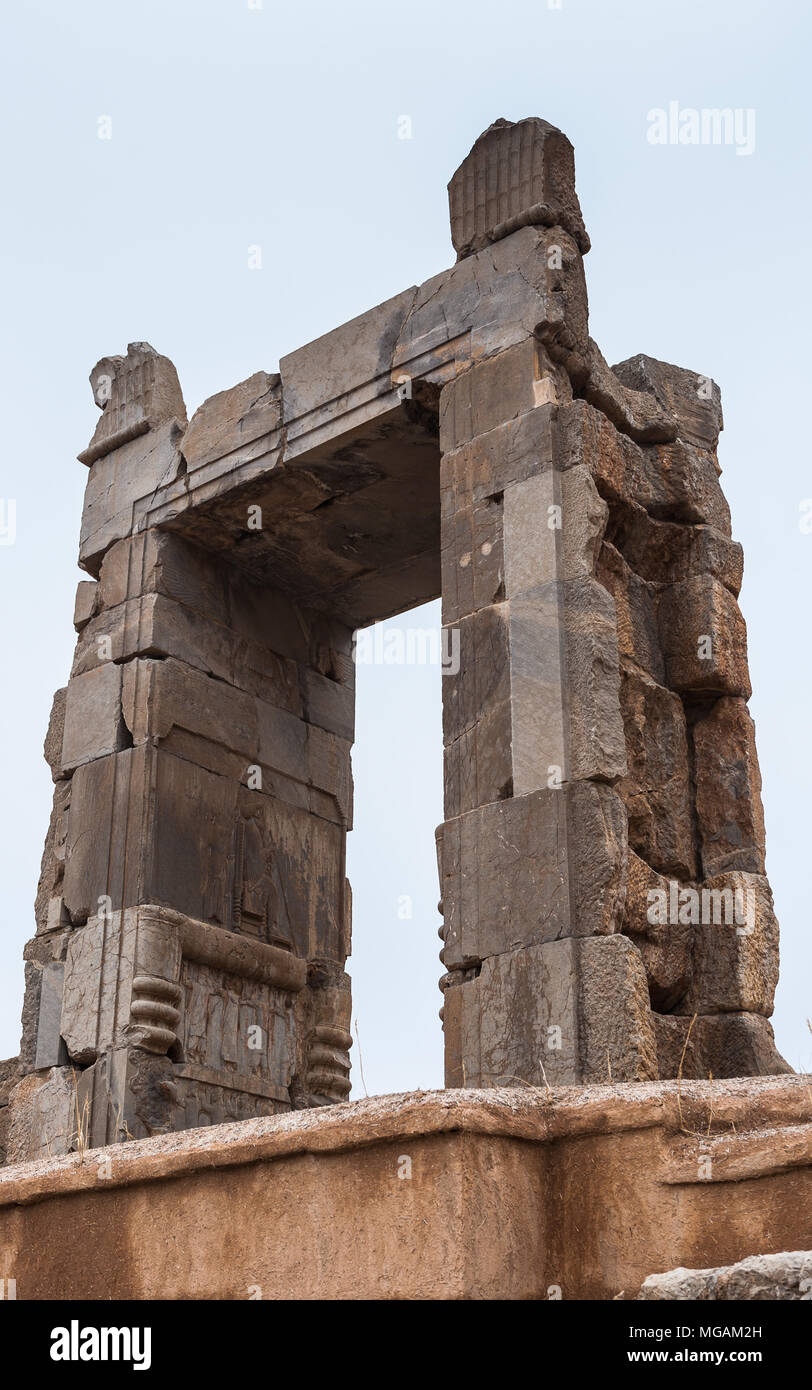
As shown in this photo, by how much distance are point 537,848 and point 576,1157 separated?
2899 millimetres

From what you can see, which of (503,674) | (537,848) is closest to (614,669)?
(503,674)

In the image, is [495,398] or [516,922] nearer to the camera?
[516,922]

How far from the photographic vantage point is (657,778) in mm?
6918

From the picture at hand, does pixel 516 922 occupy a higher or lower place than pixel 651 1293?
higher

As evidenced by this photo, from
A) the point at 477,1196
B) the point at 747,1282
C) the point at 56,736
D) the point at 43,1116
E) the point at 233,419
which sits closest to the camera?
the point at 747,1282

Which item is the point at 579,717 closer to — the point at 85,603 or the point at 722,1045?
the point at 722,1045

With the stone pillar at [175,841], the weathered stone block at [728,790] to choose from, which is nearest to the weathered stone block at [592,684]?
the weathered stone block at [728,790]

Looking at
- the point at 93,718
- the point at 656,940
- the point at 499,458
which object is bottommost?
the point at 656,940

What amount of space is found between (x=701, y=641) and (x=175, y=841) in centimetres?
293

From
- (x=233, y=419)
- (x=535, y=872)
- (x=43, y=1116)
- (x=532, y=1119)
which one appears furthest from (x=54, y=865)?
(x=532, y=1119)

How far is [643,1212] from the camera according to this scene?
10.4ft

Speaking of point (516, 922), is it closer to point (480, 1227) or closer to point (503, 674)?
point (503, 674)

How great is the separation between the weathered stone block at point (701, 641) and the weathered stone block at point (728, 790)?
0.13 m

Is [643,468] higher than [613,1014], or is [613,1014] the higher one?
[643,468]
